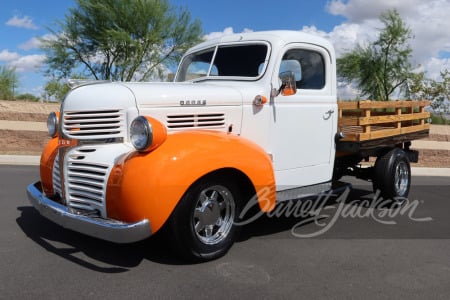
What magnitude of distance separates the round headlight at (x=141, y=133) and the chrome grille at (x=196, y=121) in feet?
1.56

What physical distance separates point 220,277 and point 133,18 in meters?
15.3

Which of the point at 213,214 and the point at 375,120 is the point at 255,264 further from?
the point at 375,120

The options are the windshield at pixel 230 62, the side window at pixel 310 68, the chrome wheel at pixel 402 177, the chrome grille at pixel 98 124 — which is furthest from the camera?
the chrome wheel at pixel 402 177

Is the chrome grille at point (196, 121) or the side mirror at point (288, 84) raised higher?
the side mirror at point (288, 84)

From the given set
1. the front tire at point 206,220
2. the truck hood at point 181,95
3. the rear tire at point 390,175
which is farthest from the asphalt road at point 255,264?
the truck hood at point 181,95

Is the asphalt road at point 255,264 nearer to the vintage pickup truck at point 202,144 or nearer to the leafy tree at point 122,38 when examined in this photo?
the vintage pickup truck at point 202,144

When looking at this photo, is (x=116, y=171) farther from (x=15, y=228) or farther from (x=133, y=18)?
(x=133, y=18)

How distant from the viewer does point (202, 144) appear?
12.6 feet

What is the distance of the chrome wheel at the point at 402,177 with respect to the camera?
664 centimetres

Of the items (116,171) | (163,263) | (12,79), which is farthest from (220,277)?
(12,79)

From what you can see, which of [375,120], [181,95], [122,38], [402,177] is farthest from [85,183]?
[122,38]

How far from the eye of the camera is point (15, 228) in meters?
4.87

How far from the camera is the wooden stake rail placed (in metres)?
5.86

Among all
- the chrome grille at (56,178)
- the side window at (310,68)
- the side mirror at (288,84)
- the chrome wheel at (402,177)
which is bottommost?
the chrome wheel at (402,177)
